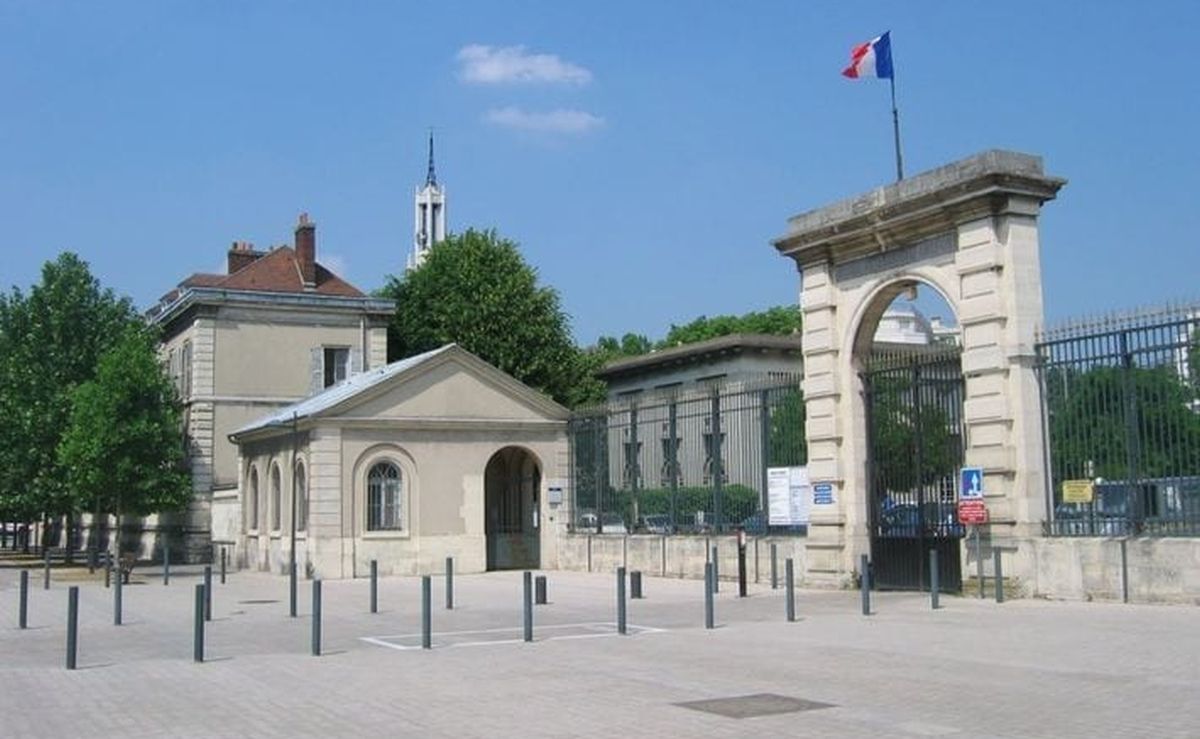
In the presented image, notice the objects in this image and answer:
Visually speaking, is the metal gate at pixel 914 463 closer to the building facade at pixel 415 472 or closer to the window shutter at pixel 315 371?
the building facade at pixel 415 472

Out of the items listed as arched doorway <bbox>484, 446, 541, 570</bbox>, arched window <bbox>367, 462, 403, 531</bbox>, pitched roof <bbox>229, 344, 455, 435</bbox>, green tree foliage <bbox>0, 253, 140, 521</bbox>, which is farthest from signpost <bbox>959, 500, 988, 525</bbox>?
green tree foliage <bbox>0, 253, 140, 521</bbox>

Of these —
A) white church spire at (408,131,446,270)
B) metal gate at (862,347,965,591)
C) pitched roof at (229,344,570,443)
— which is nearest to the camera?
metal gate at (862,347,965,591)

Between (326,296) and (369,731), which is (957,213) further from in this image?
(326,296)

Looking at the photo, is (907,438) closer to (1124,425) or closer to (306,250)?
(1124,425)

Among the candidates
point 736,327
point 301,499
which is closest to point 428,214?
point 736,327

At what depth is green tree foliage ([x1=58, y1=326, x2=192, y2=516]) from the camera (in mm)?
36719

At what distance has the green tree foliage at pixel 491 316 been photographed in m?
50.2

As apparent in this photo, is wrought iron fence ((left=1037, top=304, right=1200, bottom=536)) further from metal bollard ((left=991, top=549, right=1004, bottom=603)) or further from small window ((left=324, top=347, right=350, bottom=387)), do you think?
small window ((left=324, top=347, right=350, bottom=387))

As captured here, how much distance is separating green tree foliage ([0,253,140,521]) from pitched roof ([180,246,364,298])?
452 centimetres

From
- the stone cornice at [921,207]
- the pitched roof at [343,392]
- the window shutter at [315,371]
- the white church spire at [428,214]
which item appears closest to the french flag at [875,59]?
the stone cornice at [921,207]

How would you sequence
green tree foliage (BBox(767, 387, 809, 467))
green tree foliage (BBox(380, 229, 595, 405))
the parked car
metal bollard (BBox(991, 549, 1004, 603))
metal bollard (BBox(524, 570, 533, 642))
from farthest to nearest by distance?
green tree foliage (BBox(380, 229, 595, 405)), the parked car, green tree foliage (BBox(767, 387, 809, 467)), metal bollard (BBox(991, 549, 1004, 603)), metal bollard (BBox(524, 570, 533, 642))

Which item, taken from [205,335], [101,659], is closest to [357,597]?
[101,659]

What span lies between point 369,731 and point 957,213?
14231 millimetres

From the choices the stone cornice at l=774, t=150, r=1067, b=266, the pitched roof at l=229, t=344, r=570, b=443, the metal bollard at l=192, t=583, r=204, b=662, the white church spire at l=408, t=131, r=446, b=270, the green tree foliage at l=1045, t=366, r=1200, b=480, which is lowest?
the metal bollard at l=192, t=583, r=204, b=662
